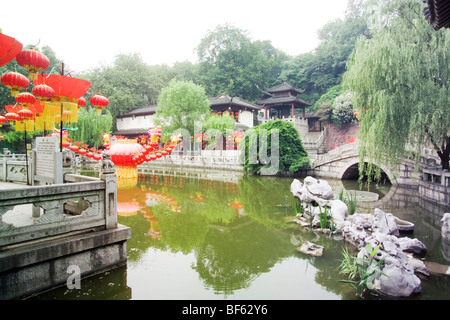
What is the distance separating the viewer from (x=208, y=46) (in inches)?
1677

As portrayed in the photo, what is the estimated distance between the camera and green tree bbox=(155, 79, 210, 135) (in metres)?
24.2

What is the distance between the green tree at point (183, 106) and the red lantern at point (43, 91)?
59.4 feet

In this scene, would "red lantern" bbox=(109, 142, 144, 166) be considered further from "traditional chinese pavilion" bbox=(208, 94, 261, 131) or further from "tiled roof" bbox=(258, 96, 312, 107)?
"tiled roof" bbox=(258, 96, 312, 107)

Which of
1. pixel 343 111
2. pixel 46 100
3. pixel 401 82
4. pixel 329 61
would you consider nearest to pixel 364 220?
pixel 401 82

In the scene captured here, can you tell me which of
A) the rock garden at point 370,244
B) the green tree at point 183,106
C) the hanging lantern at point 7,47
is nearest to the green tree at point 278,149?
the green tree at point 183,106

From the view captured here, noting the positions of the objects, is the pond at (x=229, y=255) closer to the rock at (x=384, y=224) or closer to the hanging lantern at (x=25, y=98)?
the rock at (x=384, y=224)

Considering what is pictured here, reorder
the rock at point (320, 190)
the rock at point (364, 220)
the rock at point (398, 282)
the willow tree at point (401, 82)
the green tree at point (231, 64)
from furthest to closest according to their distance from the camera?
the green tree at point (231, 64) → the willow tree at point (401, 82) → the rock at point (320, 190) → the rock at point (364, 220) → the rock at point (398, 282)

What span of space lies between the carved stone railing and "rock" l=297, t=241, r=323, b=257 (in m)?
3.52

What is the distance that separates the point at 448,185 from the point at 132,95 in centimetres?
3394

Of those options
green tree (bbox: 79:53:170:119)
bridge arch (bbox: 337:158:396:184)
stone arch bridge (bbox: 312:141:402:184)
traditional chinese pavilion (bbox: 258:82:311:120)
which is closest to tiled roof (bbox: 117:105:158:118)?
green tree (bbox: 79:53:170:119)

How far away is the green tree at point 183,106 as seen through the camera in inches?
955

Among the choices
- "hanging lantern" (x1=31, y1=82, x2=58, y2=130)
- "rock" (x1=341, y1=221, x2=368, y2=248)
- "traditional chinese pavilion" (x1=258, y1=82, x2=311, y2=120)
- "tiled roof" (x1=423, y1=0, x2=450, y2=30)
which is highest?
"traditional chinese pavilion" (x1=258, y1=82, x2=311, y2=120)
